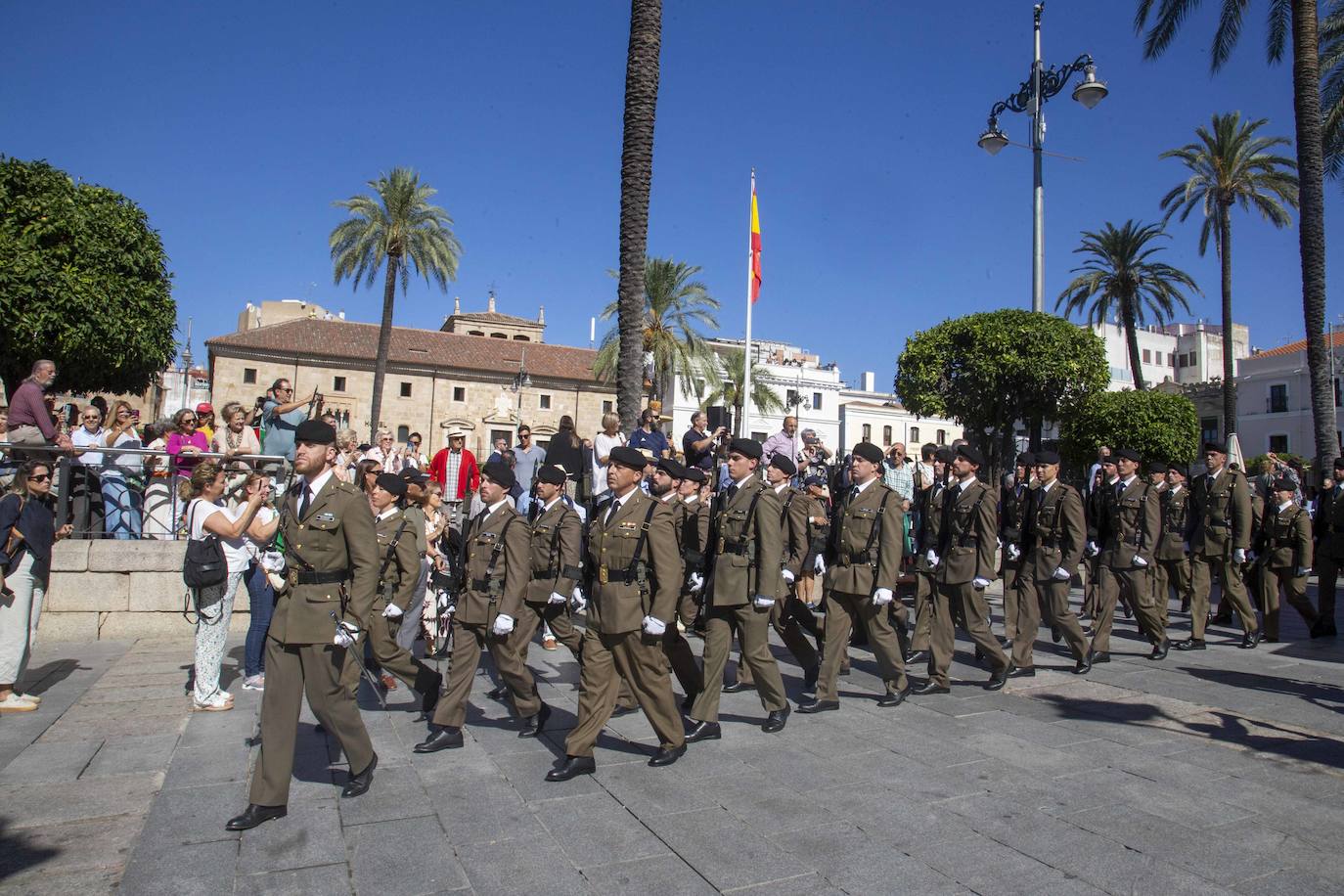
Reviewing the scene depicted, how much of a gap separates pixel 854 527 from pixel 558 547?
2483 millimetres

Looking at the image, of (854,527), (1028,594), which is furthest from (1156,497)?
(854,527)

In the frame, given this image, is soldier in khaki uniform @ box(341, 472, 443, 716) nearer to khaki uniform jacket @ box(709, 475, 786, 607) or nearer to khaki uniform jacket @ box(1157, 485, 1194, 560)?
khaki uniform jacket @ box(709, 475, 786, 607)

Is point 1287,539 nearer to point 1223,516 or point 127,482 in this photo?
point 1223,516

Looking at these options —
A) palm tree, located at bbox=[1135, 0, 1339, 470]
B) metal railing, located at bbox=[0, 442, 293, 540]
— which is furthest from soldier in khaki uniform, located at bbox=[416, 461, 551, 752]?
palm tree, located at bbox=[1135, 0, 1339, 470]

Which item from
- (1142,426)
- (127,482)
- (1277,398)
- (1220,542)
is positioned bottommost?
(1220,542)

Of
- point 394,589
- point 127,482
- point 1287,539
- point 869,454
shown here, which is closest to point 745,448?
point 869,454

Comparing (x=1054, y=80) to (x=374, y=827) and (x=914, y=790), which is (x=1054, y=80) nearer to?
(x=914, y=790)

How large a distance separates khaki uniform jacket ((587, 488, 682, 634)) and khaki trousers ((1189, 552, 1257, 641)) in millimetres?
7365

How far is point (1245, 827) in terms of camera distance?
183 inches

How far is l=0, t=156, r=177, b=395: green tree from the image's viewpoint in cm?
2188

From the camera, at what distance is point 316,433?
16.8 ft

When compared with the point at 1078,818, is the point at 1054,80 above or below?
above

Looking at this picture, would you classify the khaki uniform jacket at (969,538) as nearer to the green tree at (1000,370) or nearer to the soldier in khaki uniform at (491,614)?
the soldier in khaki uniform at (491,614)

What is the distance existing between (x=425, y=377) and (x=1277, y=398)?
5660cm
